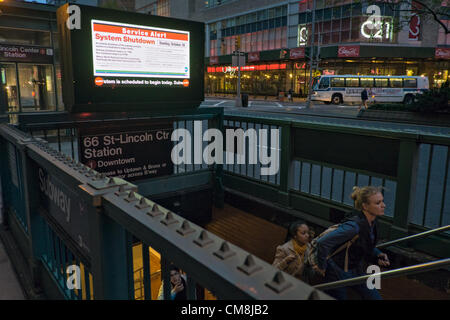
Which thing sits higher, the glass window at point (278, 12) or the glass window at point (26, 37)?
the glass window at point (278, 12)

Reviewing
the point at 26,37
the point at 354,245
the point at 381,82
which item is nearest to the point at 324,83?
the point at 381,82

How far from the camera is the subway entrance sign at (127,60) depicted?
17.0 ft

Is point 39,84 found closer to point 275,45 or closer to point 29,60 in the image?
point 29,60

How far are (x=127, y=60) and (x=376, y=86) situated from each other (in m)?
38.3

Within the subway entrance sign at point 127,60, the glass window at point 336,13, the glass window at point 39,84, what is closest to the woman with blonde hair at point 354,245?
the subway entrance sign at point 127,60

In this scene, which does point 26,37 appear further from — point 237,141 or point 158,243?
point 158,243

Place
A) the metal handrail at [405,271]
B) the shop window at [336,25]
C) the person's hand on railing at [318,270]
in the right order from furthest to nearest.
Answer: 1. the shop window at [336,25]
2. the person's hand on railing at [318,270]
3. the metal handrail at [405,271]

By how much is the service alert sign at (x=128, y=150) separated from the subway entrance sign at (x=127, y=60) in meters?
0.35

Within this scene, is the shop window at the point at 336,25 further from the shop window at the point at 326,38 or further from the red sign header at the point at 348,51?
the red sign header at the point at 348,51

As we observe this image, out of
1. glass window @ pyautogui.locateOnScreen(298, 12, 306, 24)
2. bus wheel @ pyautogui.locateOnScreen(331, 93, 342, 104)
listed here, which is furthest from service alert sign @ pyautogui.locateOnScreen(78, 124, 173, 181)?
glass window @ pyautogui.locateOnScreen(298, 12, 306, 24)

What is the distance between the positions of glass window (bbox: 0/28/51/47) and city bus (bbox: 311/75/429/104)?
97.5 ft

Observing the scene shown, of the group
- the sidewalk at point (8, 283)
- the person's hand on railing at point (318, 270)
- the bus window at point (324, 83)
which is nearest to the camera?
the sidewalk at point (8, 283)

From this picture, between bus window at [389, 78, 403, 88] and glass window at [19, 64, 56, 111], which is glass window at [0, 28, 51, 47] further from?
bus window at [389, 78, 403, 88]

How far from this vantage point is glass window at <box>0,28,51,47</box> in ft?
52.5
